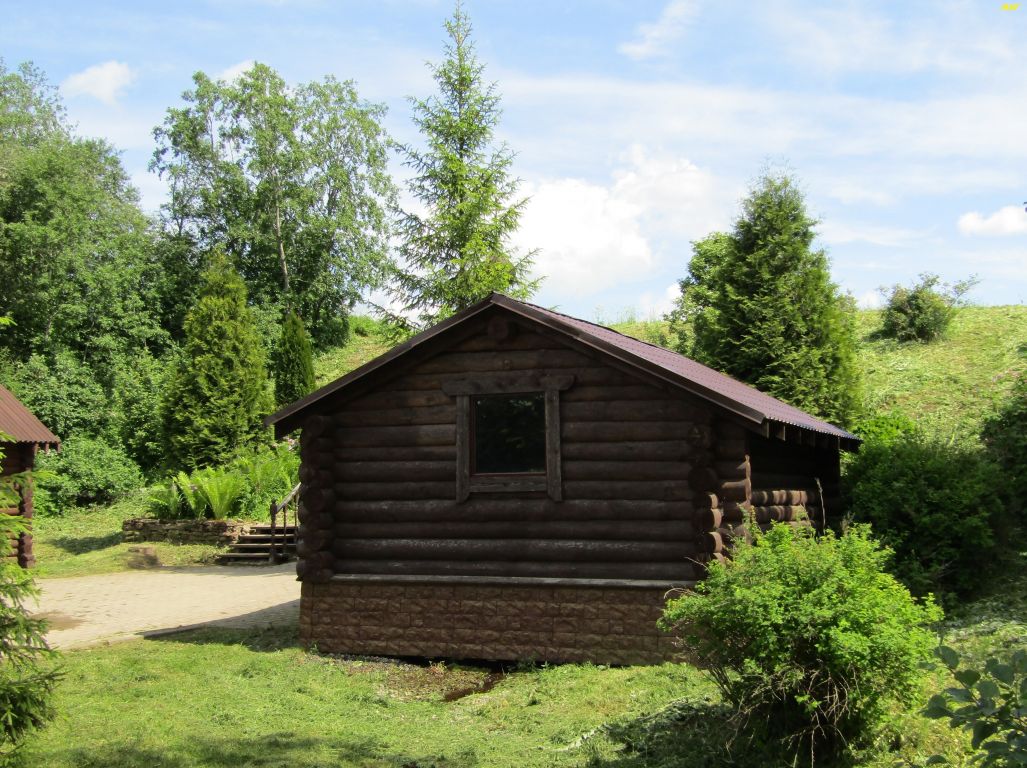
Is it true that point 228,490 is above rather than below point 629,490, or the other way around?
below

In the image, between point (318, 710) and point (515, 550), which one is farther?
point (515, 550)

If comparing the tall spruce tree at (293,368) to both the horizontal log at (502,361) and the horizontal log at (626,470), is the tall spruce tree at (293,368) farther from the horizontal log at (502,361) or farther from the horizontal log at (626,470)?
the horizontal log at (626,470)

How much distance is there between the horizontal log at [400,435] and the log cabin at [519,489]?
0.02 meters

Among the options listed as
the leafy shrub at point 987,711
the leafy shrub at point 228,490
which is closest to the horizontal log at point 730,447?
the leafy shrub at point 987,711

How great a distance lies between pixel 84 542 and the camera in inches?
938

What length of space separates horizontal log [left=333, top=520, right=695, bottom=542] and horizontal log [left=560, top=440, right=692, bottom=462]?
74cm

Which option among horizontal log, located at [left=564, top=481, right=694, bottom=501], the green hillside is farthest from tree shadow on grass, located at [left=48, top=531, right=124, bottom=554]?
horizontal log, located at [left=564, top=481, right=694, bottom=501]

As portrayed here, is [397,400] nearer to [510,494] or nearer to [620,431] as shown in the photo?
[510,494]

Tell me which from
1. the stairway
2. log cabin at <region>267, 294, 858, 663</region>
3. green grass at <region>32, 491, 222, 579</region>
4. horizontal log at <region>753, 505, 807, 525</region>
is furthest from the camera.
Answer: the stairway

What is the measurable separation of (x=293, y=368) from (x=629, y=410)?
21.7 meters

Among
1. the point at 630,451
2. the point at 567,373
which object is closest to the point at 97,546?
the point at 567,373

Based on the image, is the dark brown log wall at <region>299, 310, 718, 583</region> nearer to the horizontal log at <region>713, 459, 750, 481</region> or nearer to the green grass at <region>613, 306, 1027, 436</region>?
the horizontal log at <region>713, 459, 750, 481</region>

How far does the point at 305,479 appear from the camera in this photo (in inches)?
478

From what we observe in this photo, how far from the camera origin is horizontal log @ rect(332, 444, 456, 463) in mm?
11719
